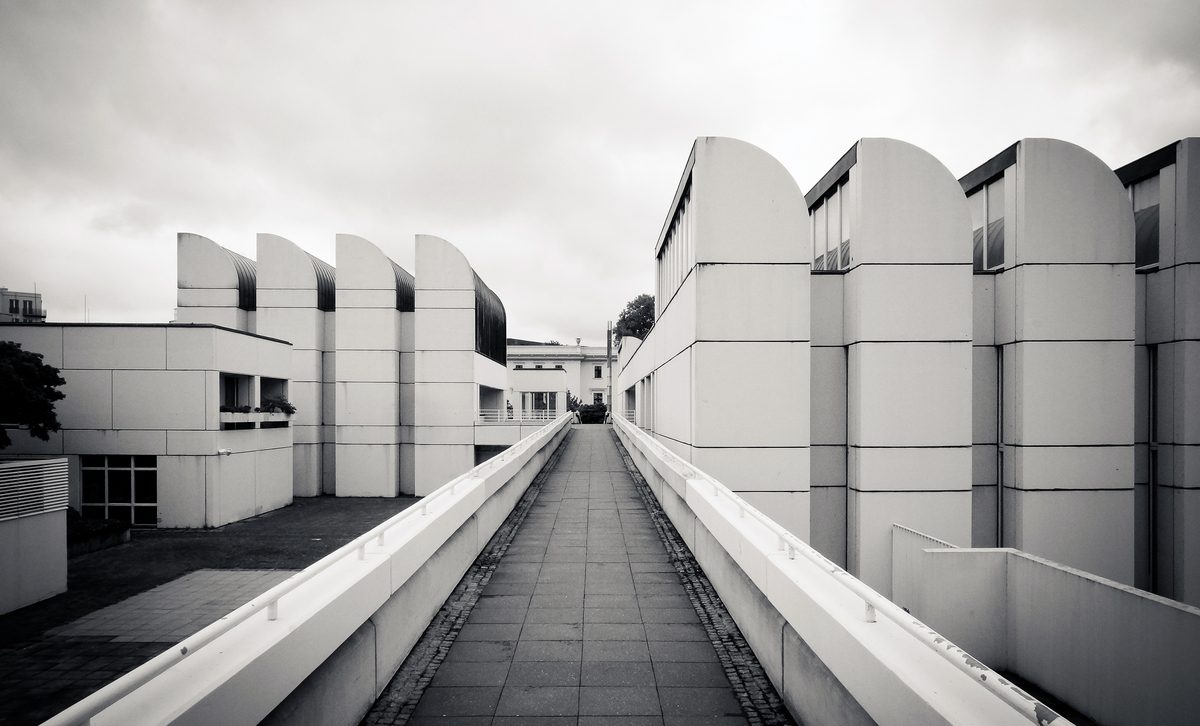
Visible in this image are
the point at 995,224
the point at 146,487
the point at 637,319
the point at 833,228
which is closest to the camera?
the point at 995,224

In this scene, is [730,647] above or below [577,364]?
below

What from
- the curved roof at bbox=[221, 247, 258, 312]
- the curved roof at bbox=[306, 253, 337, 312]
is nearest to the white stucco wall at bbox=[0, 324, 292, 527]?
the curved roof at bbox=[306, 253, 337, 312]

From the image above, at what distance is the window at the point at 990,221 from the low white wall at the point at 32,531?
807 inches

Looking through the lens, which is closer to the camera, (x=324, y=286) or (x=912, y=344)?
(x=912, y=344)

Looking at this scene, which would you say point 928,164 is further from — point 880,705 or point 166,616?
point 166,616

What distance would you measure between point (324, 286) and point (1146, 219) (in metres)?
30.1

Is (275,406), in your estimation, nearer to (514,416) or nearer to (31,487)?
(31,487)

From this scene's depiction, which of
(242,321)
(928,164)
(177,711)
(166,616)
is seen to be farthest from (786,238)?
(242,321)

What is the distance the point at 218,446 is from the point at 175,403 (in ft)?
6.06

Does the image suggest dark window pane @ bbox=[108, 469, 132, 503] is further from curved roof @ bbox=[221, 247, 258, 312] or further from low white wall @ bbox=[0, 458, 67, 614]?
curved roof @ bbox=[221, 247, 258, 312]

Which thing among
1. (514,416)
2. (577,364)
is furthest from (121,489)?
(577,364)

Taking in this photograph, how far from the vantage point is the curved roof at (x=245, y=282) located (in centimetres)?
2778

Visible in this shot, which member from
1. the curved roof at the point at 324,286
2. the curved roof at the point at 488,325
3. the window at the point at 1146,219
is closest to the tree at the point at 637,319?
the curved roof at the point at 488,325

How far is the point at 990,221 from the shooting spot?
14.2 m
